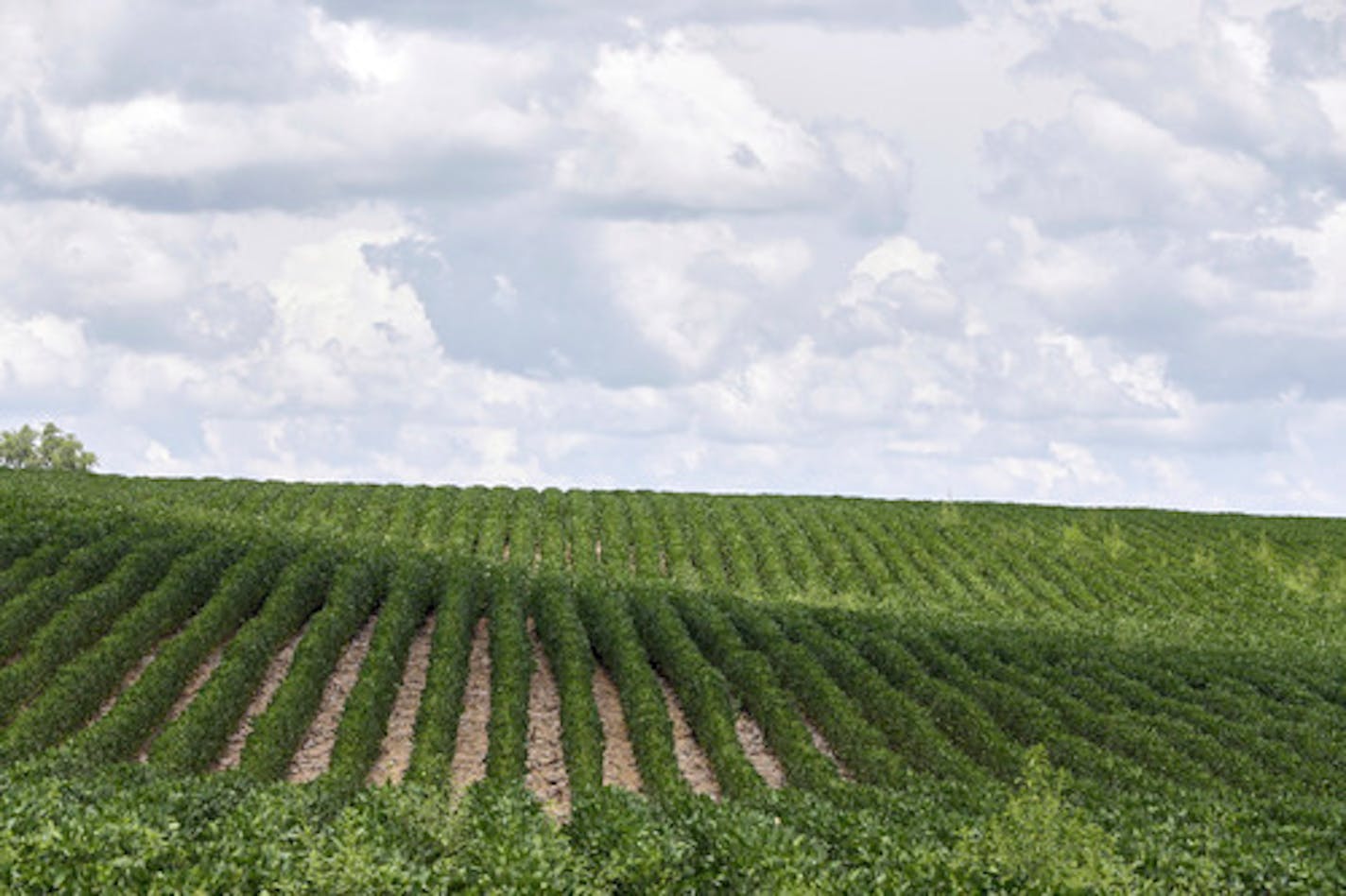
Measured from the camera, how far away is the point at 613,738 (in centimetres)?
3184

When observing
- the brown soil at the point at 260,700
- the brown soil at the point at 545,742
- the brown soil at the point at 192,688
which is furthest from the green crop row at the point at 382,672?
the brown soil at the point at 192,688


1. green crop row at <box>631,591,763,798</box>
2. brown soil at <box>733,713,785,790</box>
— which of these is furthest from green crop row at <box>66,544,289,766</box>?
brown soil at <box>733,713,785,790</box>

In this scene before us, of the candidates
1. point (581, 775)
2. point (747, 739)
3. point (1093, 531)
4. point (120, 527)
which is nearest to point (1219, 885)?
point (581, 775)

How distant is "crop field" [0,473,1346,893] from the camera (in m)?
15.6

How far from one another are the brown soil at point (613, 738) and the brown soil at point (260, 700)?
7612mm

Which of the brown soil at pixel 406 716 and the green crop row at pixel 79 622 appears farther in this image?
the green crop row at pixel 79 622

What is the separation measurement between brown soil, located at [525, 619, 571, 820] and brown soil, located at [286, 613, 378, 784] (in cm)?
433

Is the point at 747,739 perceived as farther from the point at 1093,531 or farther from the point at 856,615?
the point at 1093,531

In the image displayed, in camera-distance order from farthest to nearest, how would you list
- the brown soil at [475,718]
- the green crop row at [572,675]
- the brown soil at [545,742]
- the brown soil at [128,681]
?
Result: the brown soil at [128,681] < the brown soil at [475,718] < the green crop row at [572,675] < the brown soil at [545,742]

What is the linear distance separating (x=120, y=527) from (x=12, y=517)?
3114mm

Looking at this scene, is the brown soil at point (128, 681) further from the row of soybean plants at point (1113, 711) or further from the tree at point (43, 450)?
the tree at point (43, 450)

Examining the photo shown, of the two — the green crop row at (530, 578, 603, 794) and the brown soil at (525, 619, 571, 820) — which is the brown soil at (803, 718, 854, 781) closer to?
the green crop row at (530, 578, 603, 794)

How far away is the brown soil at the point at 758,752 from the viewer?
29.6 metres

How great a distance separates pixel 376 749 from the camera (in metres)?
30.1
